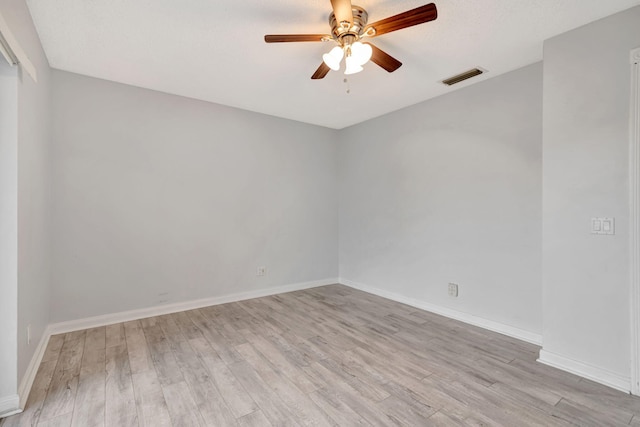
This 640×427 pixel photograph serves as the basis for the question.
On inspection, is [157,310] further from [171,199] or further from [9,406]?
[9,406]

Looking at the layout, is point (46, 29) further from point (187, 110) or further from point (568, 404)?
point (568, 404)

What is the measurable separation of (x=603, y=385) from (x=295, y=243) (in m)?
3.40

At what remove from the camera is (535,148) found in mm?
2613

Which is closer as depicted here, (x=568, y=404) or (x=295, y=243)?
(x=568, y=404)

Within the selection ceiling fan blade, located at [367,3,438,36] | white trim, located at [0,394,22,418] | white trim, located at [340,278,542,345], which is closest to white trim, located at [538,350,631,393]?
white trim, located at [340,278,542,345]

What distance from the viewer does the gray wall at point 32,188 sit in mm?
1803

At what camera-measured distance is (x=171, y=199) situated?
3404mm

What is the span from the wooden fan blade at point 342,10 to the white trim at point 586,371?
2813 millimetres

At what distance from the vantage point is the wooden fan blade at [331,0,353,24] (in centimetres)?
162

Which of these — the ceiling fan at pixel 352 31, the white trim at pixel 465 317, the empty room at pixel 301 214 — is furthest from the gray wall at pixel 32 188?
the white trim at pixel 465 317

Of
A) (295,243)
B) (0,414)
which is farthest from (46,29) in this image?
(295,243)

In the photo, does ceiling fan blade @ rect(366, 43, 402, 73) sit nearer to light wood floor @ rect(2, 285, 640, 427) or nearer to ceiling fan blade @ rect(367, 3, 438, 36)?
ceiling fan blade @ rect(367, 3, 438, 36)

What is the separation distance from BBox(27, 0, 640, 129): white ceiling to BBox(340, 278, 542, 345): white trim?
7.99 feet

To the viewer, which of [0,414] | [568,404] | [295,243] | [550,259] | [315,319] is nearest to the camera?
[0,414]
